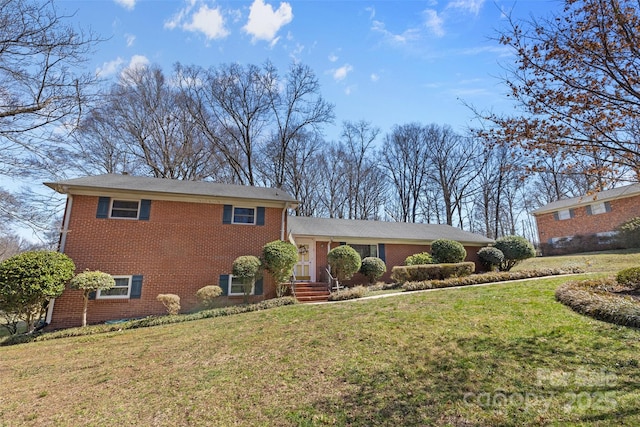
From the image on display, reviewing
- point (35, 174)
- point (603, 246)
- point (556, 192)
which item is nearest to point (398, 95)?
point (35, 174)

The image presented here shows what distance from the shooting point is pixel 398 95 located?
28.8 ft

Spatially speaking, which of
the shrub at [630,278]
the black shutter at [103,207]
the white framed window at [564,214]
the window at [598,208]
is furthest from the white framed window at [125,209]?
the white framed window at [564,214]

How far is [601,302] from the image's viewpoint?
5941 mm

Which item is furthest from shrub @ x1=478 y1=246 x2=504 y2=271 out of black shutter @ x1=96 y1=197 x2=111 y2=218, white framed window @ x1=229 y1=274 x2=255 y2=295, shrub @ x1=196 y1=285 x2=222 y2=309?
black shutter @ x1=96 y1=197 x2=111 y2=218

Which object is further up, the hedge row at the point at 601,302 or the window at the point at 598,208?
the window at the point at 598,208

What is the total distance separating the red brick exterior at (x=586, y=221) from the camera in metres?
20.1

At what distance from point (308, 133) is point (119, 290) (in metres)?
19.3

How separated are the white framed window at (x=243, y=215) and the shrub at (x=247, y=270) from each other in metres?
1.88

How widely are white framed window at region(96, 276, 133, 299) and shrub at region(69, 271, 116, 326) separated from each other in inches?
21.1

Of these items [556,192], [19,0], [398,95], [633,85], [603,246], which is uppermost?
[556,192]

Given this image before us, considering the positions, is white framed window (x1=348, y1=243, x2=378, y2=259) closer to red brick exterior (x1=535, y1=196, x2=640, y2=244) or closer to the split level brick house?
the split level brick house

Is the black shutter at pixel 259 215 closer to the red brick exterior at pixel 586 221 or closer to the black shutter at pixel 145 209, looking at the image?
the black shutter at pixel 145 209

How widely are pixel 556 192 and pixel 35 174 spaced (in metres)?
39.2

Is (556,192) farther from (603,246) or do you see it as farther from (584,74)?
(584,74)
